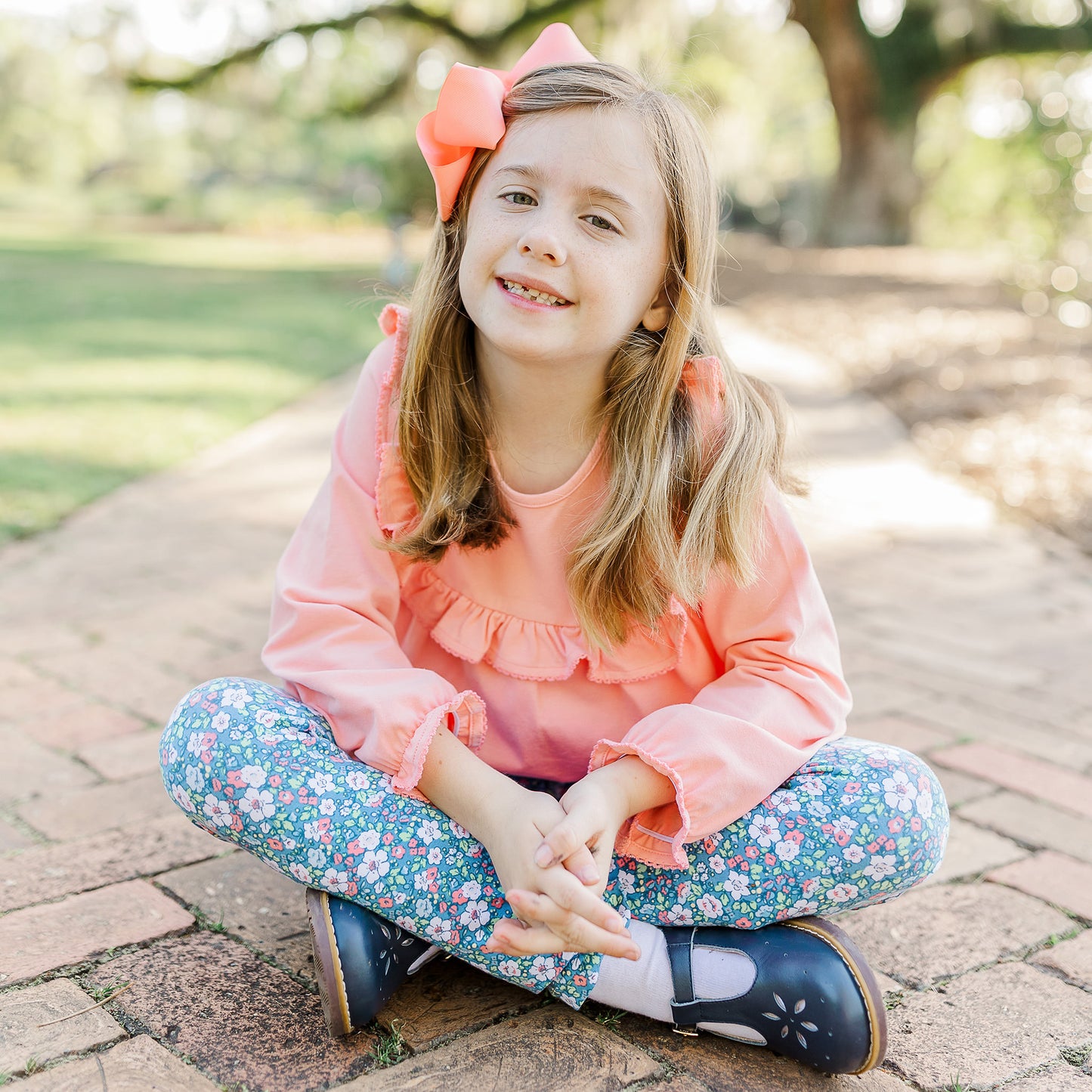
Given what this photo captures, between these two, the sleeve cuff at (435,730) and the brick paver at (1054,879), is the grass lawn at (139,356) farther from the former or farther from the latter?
the brick paver at (1054,879)

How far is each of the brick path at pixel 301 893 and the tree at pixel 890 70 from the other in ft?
36.4

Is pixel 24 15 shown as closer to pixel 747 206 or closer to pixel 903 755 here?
pixel 747 206

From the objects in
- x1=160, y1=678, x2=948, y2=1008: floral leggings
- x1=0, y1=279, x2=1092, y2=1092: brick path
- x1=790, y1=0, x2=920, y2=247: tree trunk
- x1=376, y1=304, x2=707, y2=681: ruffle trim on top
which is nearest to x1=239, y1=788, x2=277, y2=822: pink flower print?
x1=160, y1=678, x2=948, y2=1008: floral leggings

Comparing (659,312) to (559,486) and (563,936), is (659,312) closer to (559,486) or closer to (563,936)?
(559,486)

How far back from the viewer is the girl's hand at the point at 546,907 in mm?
1297

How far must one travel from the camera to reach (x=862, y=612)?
3178 millimetres

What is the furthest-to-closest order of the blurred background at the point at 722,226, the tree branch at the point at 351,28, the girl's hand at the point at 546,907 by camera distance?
the tree branch at the point at 351,28 < the blurred background at the point at 722,226 < the girl's hand at the point at 546,907

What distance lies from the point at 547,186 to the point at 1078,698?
1837mm

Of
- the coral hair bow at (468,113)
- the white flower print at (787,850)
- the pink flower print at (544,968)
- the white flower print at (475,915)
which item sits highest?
the coral hair bow at (468,113)

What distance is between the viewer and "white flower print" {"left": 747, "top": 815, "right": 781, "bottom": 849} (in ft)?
4.84

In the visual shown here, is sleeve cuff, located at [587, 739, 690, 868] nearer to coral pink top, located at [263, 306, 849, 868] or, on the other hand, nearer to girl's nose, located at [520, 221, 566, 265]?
coral pink top, located at [263, 306, 849, 868]

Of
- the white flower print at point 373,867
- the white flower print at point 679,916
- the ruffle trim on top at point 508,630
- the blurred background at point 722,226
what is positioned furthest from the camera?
the blurred background at point 722,226

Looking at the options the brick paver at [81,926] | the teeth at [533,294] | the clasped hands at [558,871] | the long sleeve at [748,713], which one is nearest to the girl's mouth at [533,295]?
the teeth at [533,294]

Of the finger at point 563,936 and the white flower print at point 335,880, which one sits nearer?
the finger at point 563,936
